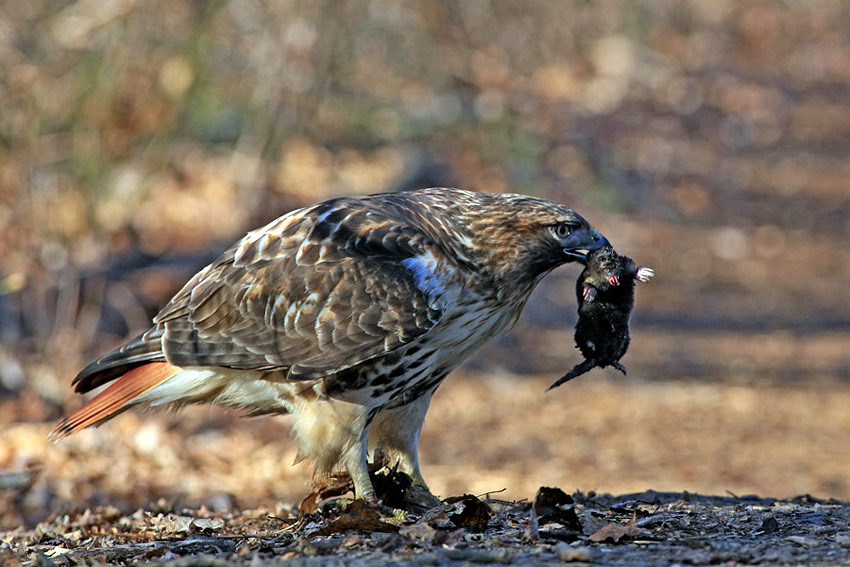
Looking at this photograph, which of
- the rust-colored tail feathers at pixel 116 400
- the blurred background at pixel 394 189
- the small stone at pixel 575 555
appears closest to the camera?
the small stone at pixel 575 555

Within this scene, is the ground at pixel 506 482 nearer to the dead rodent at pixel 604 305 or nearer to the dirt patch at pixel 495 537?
the dirt patch at pixel 495 537

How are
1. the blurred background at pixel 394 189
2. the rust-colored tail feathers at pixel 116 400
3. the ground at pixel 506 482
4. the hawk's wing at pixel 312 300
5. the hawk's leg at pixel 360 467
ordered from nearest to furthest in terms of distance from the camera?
the ground at pixel 506 482 < the hawk's wing at pixel 312 300 < the hawk's leg at pixel 360 467 < the rust-colored tail feathers at pixel 116 400 < the blurred background at pixel 394 189

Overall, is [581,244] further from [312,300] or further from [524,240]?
[312,300]

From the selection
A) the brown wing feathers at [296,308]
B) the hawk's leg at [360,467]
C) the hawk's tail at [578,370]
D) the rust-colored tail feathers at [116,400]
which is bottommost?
the hawk's leg at [360,467]

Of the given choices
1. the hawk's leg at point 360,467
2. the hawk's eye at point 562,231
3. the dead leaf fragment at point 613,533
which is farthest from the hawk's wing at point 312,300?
the dead leaf fragment at point 613,533

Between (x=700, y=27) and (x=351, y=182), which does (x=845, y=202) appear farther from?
(x=700, y=27)

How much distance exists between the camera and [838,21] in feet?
86.2

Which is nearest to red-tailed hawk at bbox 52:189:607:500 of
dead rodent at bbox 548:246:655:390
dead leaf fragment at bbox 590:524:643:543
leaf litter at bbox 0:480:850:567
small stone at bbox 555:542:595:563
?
dead rodent at bbox 548:246:655:390

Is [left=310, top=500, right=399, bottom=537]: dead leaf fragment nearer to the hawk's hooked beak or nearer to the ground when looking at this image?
the ground

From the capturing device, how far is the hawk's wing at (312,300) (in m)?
4.61

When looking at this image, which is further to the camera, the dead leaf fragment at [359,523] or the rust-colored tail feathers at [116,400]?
the rust-colored tail feathers at [116,400]

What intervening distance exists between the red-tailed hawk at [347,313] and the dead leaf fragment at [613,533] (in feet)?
3.29

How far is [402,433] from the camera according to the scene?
5.14 m

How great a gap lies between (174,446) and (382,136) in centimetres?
676
